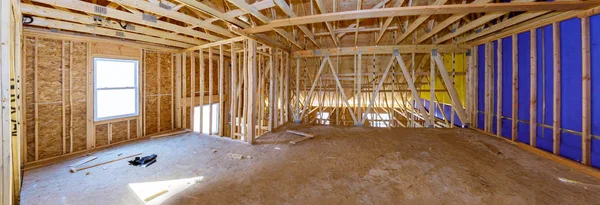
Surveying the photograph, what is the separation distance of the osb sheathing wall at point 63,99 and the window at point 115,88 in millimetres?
142

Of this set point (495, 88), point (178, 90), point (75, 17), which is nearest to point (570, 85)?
point (495, 88)

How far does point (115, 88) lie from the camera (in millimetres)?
5359

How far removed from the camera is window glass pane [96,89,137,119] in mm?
5098

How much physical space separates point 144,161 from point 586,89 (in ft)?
27.8

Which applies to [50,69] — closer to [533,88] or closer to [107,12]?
[107,12]

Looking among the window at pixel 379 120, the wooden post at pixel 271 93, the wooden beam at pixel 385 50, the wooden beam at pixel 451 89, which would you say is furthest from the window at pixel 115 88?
the wooden beam at pixel 451 89

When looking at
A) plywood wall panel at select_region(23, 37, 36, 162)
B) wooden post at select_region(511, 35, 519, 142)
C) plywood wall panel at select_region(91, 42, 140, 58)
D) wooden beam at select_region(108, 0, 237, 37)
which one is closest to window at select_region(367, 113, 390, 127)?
wooden post at select_region(511, 35, 519, 142)

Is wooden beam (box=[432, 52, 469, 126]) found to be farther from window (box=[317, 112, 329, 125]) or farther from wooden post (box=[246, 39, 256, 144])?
wooden post (box=[246, 39, 256, 144])

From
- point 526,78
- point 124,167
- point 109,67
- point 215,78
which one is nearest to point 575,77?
point 526,78

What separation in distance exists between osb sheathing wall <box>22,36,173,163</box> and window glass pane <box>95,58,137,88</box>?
18cm

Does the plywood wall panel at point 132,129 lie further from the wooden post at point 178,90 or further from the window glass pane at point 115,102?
the wooden post at point 178,90

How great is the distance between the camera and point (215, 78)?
800 cm

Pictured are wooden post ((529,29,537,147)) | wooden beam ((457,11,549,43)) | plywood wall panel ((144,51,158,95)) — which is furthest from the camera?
plywood wall panel ((144,51,158,95))

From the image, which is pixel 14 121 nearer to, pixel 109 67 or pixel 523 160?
pixel 109 67
